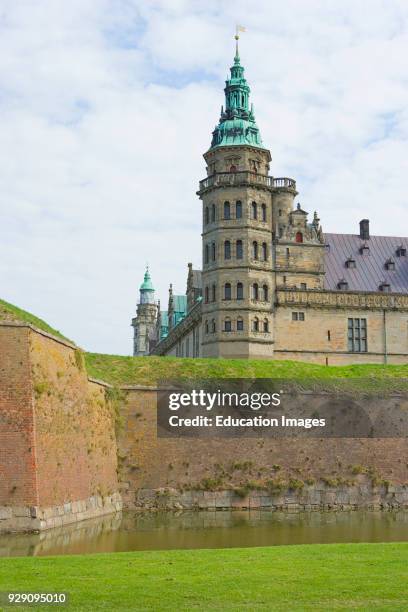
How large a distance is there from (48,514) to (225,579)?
11348 mm

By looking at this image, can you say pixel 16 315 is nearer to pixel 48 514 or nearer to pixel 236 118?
pixel 48 514

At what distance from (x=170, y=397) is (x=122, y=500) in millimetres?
4707

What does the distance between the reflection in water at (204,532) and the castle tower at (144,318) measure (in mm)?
97948

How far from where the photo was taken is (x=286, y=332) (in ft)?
192

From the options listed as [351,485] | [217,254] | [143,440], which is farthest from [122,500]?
[217,254]

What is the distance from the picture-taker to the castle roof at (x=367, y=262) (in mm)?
62344

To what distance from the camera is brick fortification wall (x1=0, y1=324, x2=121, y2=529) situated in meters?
23.7

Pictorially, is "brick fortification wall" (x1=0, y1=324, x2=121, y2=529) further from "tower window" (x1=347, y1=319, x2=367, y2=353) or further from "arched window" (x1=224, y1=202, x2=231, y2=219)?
"tower window" (x1=347, y1=319, x2=367, y2=353)

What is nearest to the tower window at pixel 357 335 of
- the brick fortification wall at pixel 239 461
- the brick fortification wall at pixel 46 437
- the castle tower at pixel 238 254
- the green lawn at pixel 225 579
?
the castle tower at pixel 238 254

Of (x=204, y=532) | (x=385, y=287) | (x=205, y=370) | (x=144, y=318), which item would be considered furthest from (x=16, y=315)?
(x=144, y=318)

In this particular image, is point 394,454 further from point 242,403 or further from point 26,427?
point 26,427

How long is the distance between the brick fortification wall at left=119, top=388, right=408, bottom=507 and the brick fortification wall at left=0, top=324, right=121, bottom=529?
2.60 m

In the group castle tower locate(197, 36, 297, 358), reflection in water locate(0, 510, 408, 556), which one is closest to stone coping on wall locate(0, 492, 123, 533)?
reflection in water locate(0, 510, 408, 556)

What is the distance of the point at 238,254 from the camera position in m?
57.2
